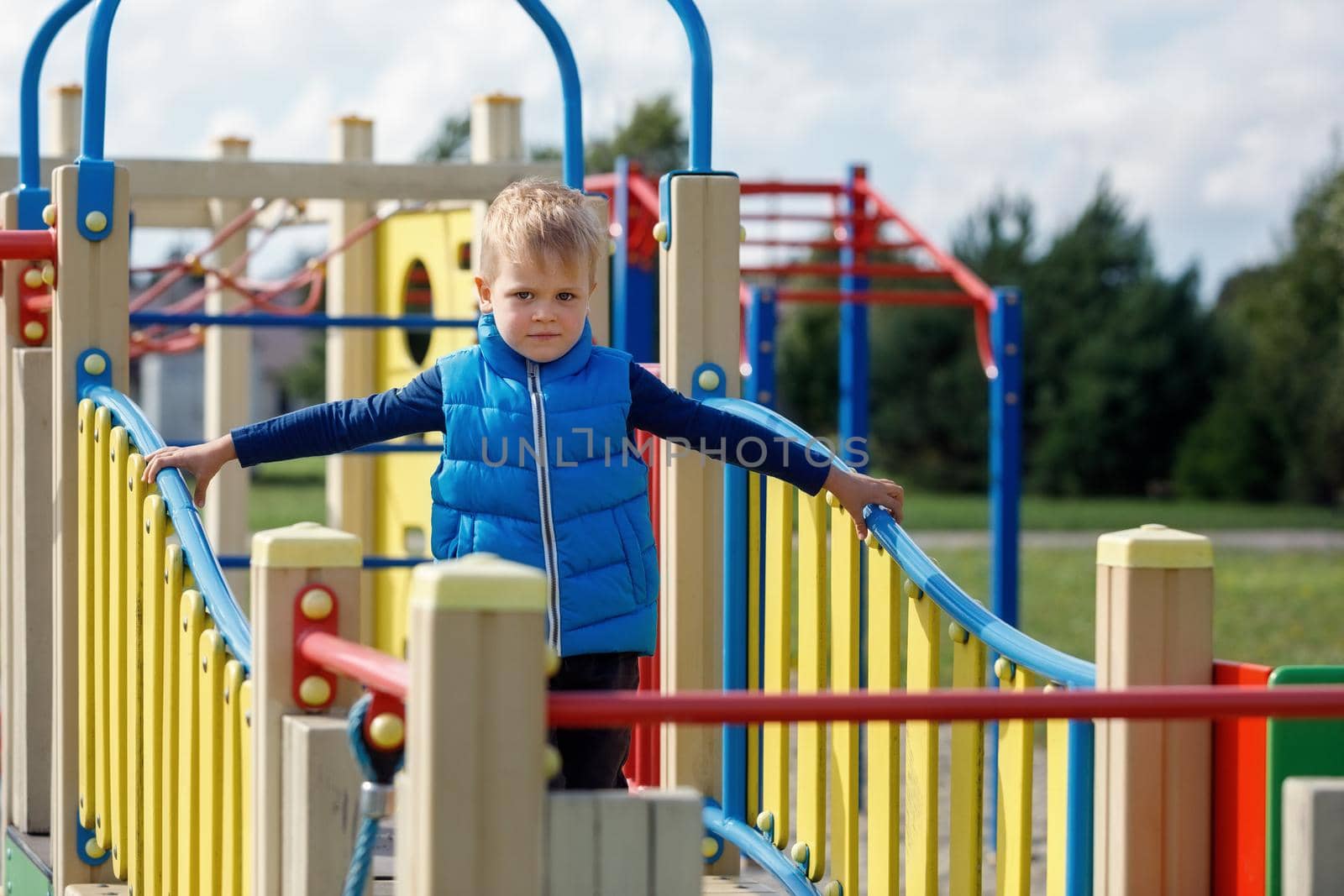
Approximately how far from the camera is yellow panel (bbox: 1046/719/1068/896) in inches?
89.1

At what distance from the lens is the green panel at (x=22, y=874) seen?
3.54 meters

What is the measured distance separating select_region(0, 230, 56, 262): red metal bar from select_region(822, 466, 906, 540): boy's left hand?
5.18ft

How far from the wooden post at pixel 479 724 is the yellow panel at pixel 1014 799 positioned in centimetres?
95

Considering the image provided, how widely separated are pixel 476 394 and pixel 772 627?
841 millimetres

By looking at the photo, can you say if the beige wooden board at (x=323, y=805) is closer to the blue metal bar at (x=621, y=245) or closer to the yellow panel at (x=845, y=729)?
the yellow panel at (x=845, y=729)

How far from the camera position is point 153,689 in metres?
2.79

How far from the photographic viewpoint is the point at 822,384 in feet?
108

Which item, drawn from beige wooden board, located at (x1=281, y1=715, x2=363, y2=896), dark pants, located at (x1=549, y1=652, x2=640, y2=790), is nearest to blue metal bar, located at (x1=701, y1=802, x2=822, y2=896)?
dark pants, located at (x1=549, y1=652, x2=640, y2=790)

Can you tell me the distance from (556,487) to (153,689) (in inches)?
28.9

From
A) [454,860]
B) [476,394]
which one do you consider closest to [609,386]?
[476,394]

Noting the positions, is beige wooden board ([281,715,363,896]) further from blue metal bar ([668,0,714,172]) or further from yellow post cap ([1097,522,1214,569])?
blue metal bar ([668,0,714,172])

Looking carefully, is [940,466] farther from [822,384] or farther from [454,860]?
[454,860]

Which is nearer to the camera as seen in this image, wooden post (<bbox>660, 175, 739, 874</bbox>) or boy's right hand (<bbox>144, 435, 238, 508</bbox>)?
boy's right hand (<bbox>144, 435, 238, 508</bbox>)

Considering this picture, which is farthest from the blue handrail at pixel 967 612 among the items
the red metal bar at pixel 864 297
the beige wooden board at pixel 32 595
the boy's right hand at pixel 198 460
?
the red metal bar at pixel 864 297
